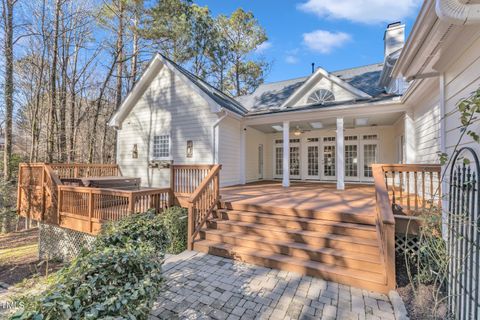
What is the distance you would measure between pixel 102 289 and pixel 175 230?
2454mm

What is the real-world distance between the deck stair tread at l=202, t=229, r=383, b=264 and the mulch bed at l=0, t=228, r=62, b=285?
4.44 meters

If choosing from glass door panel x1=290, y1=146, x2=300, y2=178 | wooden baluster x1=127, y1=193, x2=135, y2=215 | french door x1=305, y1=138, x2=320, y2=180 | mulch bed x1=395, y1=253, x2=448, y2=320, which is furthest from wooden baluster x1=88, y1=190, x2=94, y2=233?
french door x1=305, y1=138, x2=320, y2=180

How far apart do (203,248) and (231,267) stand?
840 mm

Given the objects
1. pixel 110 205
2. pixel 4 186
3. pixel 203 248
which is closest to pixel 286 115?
pixel 203 248

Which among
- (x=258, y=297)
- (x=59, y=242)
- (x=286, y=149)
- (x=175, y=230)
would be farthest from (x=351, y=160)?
(x=59, y=242)

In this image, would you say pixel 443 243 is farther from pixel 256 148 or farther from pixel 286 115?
pixel 256 148

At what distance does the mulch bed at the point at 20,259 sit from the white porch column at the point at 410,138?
10058 millimetres

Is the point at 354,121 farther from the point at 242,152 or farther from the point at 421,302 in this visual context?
the point at 421,302

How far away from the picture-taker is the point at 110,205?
5379 millimetres

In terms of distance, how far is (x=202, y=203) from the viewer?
4875 millimetres

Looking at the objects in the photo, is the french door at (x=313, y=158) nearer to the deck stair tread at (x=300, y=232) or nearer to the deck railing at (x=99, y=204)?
the deck stair tread at (x=300, y=232)

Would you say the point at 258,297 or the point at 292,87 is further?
the point at 292,87

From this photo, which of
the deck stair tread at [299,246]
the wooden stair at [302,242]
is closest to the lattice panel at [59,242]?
the wooden stair at [302,242]

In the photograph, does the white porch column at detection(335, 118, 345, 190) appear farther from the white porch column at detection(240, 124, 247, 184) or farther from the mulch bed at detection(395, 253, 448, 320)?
the mulch bed at detection(395, 253, 448, 320)
